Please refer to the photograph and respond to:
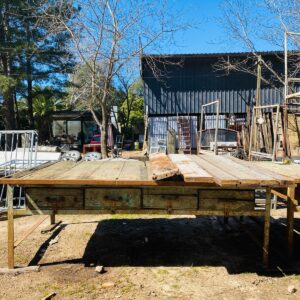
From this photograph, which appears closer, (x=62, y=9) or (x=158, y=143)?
(x=62, y=9)

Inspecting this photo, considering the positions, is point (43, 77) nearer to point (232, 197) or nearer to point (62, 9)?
point (62, 9)

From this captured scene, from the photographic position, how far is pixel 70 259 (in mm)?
4668

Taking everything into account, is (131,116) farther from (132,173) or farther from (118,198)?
(118,198)

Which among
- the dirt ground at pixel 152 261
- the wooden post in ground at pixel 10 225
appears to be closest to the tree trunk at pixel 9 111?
the dirt ground at pixel 152 261

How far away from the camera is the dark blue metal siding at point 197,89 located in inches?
813

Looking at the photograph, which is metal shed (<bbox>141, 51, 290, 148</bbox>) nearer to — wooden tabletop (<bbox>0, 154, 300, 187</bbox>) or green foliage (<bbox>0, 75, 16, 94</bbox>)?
green foliage (<bbox>0, 75, 16, 94</bbox>)

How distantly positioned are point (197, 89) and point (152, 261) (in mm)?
17166

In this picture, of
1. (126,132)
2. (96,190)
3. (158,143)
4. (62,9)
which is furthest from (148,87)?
(96,190)

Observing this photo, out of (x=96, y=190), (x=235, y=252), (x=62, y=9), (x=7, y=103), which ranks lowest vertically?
(x=235, y=252)

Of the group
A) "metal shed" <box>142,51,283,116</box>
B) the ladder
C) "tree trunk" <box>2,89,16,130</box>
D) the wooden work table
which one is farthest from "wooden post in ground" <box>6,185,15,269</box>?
"metal shed" <box>142,51,283,116</box>

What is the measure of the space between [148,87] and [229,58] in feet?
16.6

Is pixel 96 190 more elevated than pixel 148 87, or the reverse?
pixel 148 87

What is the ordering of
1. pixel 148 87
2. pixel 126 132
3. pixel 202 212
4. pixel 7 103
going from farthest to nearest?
1. pixel 126 132
2. pixel 148 87
3. pixel 7 103
4. pixel 202 212

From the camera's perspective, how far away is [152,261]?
4621 millimetres
